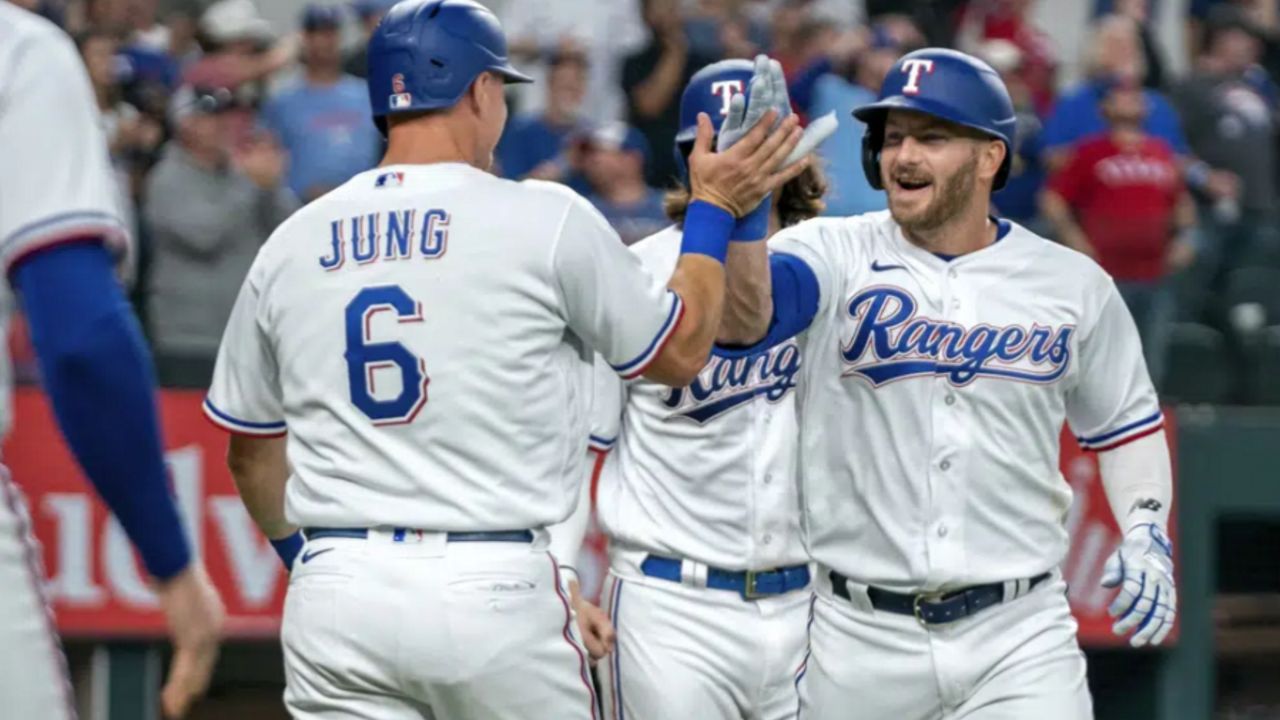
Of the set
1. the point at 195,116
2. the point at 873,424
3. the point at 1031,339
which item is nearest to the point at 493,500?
the point at 873,424

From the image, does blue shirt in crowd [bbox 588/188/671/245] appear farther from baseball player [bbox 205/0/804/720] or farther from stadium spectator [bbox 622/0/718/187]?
baseball player [bbox 205/0/804/720]

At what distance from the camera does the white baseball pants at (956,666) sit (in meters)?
4.53

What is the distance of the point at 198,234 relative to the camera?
803 centimetres

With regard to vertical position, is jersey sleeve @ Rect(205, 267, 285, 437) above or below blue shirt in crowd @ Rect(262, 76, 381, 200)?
above

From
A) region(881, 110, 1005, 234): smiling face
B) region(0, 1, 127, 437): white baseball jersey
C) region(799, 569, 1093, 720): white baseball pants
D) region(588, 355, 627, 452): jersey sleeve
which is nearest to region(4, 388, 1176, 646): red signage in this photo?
region(588, 355, 627, 452): jersey sleeve

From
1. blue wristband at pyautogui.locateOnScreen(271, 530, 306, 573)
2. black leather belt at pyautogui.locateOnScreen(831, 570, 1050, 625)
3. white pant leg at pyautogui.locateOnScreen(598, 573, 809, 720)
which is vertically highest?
blue wristband at pyautogui.locateOnScreen(271, 530, 306, 573)

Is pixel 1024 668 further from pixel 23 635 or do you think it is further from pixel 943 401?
pixel 23 635

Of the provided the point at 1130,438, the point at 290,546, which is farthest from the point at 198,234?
the point at 1130,438

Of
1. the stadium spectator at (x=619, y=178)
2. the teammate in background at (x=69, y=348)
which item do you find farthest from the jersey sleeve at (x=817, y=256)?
the stadium spectator at (x=619, y=178)

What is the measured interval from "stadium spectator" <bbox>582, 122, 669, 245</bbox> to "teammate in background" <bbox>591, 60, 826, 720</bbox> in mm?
3442

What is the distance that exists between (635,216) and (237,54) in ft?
6.07

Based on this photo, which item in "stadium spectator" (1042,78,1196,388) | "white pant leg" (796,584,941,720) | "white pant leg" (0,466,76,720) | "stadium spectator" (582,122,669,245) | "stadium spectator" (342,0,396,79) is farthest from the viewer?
"stadium spectator" (342,0,396,79)

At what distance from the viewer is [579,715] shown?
155 inches

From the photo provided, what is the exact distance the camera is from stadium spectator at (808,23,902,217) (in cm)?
920
